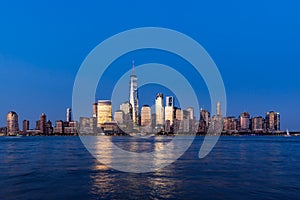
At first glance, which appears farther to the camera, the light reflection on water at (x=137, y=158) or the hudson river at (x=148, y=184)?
the light reflection on water at (x=137, y=158)

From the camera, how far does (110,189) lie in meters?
31.7

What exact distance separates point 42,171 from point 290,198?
3223 cm

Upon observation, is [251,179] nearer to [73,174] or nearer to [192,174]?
[192,174]

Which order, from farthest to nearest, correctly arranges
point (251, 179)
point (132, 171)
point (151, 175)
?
point (132, 171), point (151, 175), point (251, 179)

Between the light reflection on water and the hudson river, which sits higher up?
the hudson river

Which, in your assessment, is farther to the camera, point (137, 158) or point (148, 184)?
point (137, 158)

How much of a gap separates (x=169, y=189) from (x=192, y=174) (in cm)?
1083

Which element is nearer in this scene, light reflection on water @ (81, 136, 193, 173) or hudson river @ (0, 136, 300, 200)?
hudson river @ (0, 136, 300, 200)

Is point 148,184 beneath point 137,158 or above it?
above

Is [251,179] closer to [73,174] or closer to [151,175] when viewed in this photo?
[151,175]

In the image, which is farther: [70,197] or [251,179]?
[251,179]

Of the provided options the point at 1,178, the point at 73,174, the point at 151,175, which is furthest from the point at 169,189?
the point at 1,178

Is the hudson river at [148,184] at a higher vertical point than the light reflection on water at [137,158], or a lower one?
higher

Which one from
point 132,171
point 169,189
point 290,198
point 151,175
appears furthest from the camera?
point 132,171
